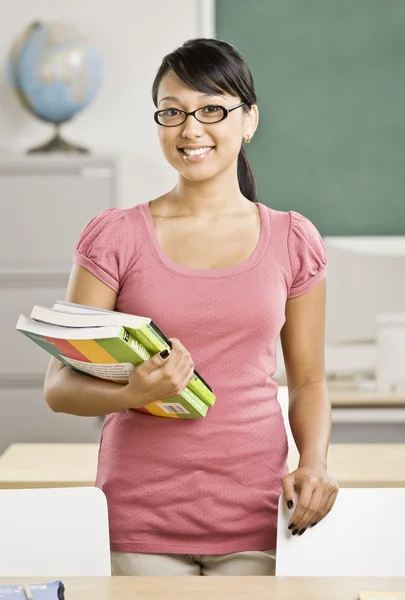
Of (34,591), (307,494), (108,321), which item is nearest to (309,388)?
(307,494)

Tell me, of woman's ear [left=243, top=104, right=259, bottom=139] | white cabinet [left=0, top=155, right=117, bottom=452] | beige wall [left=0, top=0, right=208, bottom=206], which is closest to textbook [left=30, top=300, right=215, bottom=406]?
woman's ear [left=243, top=104, right=259, bottom=139]

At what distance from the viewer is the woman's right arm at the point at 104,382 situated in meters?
1.42

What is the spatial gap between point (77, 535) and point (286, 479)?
383 mm

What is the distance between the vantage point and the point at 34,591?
1335 mm

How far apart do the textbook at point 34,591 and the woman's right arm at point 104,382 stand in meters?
0.29

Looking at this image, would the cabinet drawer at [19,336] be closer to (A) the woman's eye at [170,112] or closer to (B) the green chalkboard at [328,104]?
(B) the green chalkboard at [328,104]

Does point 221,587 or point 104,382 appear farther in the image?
point 104,382

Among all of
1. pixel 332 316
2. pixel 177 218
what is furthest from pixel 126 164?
pixel 177 218

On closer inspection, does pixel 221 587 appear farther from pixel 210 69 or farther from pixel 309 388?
pixel 210 69

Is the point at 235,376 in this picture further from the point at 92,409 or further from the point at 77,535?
the point at 77,535

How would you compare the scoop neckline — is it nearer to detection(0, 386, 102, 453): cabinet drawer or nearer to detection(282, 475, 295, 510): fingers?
detection(282, 475, 295, 510): fingers

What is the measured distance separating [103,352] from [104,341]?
0.17 feet

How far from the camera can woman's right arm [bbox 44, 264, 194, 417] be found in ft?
4.67

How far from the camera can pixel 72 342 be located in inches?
55.2
